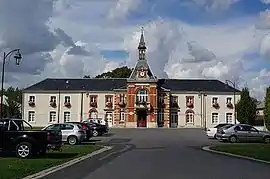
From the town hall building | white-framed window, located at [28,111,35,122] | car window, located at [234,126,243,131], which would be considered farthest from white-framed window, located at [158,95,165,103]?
car window, located at [234,126,243,131]

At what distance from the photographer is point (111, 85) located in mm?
109125

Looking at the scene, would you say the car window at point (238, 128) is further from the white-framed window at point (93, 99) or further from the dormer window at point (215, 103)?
the white-framed window at point (93, 99)

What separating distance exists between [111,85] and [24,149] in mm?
84617

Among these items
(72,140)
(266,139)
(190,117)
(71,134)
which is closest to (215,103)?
(190,117)

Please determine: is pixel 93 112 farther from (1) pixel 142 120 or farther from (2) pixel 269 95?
(2) pixel 269 95

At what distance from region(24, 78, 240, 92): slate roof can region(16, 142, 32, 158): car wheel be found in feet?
272

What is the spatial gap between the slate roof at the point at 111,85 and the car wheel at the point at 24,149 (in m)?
82.8

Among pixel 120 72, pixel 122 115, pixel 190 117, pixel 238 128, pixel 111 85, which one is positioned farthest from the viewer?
pixel 120 72

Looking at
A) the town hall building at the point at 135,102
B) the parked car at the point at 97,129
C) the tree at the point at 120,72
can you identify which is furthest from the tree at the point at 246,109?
the tree at the point at 120,72

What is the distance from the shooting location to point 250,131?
4538cm

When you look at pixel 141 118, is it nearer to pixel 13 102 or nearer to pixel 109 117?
pixel 109 117

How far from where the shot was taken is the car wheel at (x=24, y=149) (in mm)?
24516

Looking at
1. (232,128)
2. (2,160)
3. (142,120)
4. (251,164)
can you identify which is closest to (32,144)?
(2,160)

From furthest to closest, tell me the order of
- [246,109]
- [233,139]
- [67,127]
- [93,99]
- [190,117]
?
[93,99] → [190,117] → [246,109] → [233,139] → [67,127]
